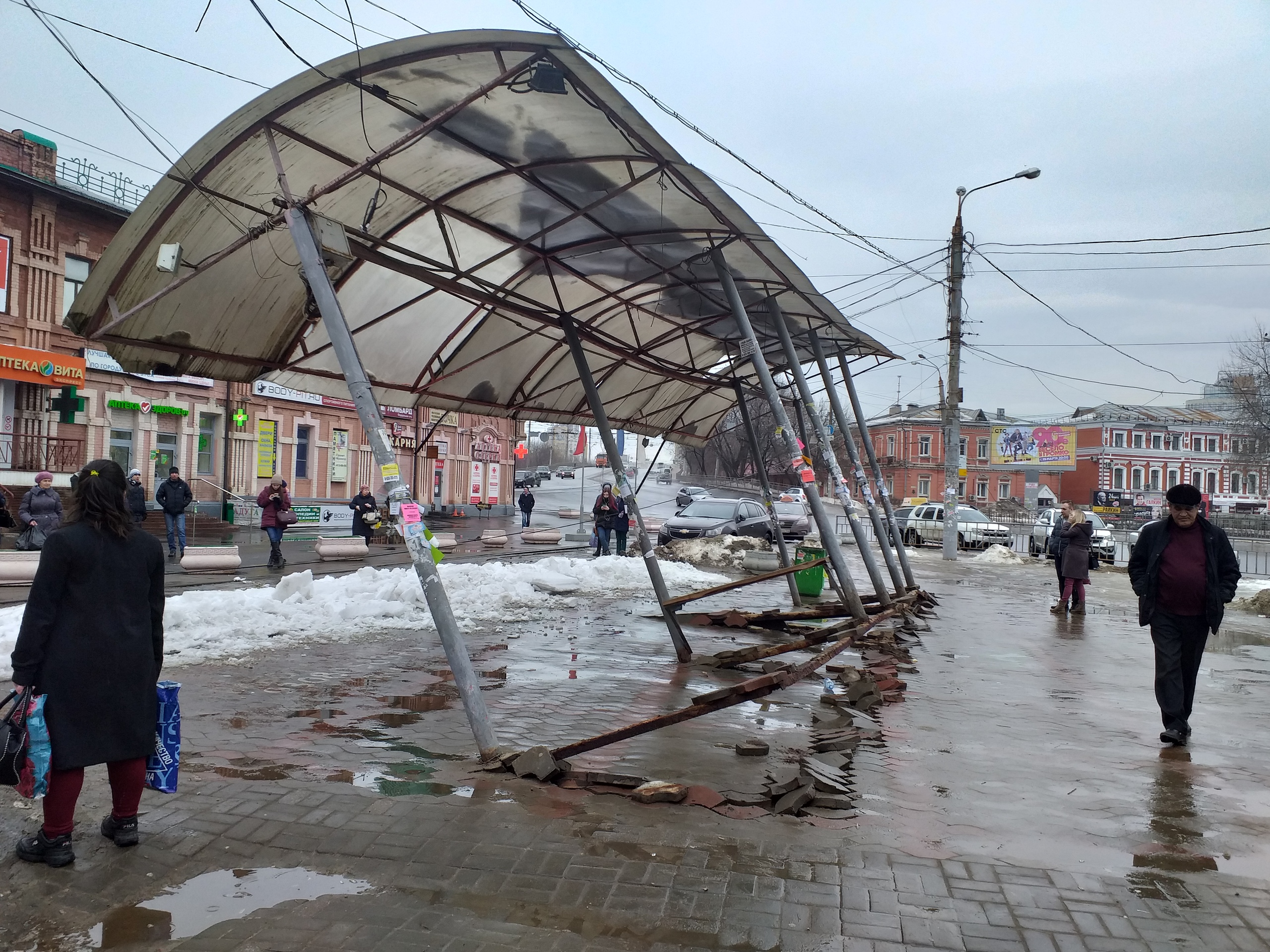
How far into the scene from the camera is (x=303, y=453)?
33.7 metres

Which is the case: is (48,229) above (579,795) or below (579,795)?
above

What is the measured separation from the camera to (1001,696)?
7734mm

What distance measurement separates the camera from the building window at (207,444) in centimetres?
2953

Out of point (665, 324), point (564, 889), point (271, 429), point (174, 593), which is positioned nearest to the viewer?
point (564, 889)

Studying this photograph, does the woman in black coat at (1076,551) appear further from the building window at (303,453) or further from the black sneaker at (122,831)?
the building window at (303,453)

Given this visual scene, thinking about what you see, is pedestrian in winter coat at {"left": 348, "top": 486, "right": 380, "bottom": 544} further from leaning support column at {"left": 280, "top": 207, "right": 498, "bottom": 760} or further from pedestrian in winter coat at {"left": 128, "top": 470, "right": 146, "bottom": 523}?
leaning support column at {"left": 280, "top": 207, "right": 498, "bottom": 760}

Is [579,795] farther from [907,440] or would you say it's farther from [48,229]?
[907,440]

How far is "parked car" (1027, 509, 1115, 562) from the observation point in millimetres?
29594

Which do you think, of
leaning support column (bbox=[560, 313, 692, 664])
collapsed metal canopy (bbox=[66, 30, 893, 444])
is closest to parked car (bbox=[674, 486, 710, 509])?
collapsed metal canopy (bbox=[66, 30, 893, 444])

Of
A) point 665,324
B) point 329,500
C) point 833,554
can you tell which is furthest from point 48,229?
point 833,554

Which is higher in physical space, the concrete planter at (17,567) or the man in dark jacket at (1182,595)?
the man in dark jacket at (1182,595)

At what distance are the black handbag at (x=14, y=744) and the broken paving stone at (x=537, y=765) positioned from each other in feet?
7.61

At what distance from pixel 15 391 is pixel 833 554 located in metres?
24.2

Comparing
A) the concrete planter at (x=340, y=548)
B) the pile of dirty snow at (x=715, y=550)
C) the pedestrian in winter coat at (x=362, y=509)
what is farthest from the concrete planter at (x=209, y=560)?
the pile of dirty snow at (x=715, y=550)
